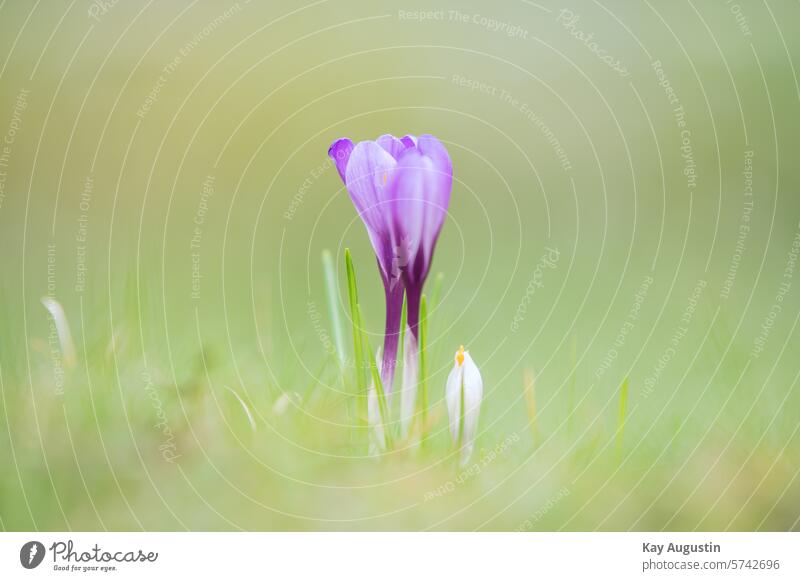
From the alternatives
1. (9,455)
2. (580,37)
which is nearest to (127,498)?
(9,455)

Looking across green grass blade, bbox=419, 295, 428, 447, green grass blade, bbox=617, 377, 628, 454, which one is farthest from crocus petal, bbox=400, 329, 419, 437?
green grass blade, bbox=617, 377, 628, 454

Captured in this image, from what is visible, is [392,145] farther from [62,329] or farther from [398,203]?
[62,329]

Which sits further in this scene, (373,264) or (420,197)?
(373,264)
